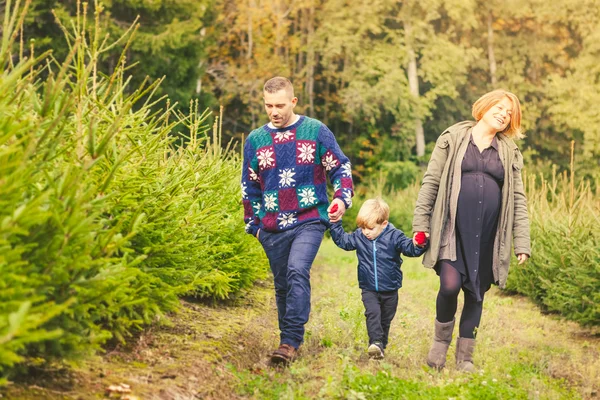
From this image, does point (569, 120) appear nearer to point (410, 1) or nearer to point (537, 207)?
point (410, 1)

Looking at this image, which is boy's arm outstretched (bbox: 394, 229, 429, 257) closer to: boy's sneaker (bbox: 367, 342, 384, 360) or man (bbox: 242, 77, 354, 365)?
man (bbox: 242, 77, 354, 365)

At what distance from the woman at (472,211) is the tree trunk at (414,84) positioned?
1138 inches

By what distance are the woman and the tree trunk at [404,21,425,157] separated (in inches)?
1138

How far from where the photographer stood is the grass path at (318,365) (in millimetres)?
4387

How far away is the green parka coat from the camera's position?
228 inches

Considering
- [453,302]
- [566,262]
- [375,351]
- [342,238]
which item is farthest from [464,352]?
[566,262]

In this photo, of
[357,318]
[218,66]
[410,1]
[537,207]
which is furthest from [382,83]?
[357,318]

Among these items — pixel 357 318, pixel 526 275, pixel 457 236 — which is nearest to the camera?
pixel 457 236

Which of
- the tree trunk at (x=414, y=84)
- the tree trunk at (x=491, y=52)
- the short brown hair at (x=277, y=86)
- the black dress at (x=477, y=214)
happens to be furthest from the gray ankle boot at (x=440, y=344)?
the tree trunk at (x=491, y=52)

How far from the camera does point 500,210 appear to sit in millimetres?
5867

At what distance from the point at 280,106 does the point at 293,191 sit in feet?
2.09

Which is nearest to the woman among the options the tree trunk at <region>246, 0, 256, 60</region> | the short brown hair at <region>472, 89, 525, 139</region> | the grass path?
the short brown hair at <region>472, 89, 525, 139</region>

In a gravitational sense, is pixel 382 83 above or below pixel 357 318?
above

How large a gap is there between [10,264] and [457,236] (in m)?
3.53
